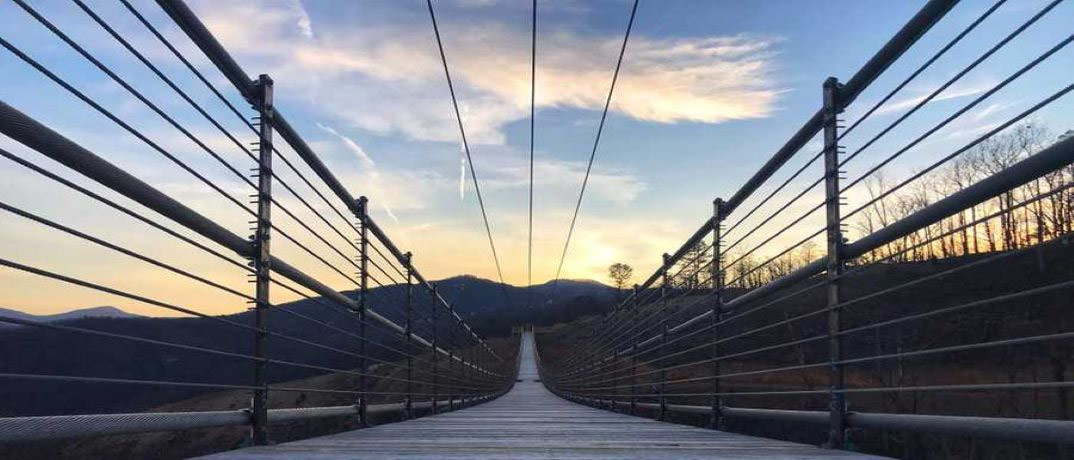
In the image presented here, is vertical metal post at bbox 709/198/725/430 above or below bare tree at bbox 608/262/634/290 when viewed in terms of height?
below

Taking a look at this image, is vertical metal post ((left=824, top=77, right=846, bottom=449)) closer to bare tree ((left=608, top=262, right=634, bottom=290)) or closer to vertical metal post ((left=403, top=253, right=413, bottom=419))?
vertical metal post ((left=403, top=253, right=413, bottom=419))

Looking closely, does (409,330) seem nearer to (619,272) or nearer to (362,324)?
(362,324)

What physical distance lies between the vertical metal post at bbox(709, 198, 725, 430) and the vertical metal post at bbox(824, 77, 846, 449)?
1222 mm

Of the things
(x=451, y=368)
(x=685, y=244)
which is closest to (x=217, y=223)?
(x=685, y=244)

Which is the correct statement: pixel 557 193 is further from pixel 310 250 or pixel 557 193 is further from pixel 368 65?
pixel 310 250

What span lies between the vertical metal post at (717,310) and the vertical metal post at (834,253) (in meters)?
1.22

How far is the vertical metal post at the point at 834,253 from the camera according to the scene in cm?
249

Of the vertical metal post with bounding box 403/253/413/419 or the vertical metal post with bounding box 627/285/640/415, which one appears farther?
the vertical metal post with bounding box 627/285/640/415

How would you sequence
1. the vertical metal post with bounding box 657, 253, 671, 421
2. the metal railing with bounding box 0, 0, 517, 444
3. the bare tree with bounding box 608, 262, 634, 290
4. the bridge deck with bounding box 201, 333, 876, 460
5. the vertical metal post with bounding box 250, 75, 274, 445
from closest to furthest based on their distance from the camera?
the metal railing with bounding box 0, 0, 517, 444 < the bridge deck with bounding box 201, 333, 876, 460 < the vertical metal post with bounding box 250, 75, 274, 445 < the vertical metal post with bounding box 657, 253, 671, 421 < the bare tree with bounding box 608, 262, 634, 290

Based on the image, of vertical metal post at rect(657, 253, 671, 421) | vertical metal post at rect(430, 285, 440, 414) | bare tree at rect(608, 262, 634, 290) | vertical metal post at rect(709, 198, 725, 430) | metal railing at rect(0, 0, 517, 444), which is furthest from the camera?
bare tree at rect(608, 262, 634, 290)

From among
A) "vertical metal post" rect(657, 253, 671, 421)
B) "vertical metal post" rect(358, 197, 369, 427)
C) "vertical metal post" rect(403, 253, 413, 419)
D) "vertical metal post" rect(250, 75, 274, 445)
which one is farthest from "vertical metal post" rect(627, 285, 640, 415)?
"vertical metal post" rect(250, 75, 274, 445)

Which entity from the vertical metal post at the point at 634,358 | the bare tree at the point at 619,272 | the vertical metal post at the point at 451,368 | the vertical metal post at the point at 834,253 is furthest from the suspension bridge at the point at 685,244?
the bare tree at the point at 619,272

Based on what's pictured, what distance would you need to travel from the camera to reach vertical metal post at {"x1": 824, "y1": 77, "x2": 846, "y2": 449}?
2490 mm

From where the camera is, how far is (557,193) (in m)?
25.9
